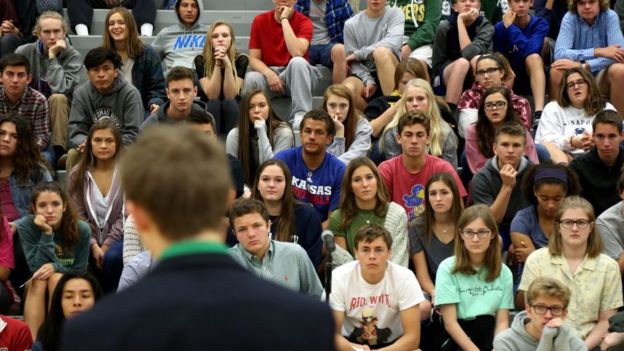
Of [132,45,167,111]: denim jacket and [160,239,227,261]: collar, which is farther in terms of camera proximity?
[132,45,167,111]: denim jacket

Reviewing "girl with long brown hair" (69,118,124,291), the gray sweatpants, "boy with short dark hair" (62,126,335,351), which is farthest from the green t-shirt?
"boy with short dark hair" (62,126,335,351)

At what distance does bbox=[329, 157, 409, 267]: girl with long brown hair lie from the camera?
7.72 meters

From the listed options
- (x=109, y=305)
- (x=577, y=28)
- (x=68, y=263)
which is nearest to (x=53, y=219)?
(x=68, y=263)

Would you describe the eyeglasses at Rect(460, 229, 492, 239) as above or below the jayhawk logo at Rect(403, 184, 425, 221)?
below

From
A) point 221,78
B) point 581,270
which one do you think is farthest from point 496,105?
point 221,78

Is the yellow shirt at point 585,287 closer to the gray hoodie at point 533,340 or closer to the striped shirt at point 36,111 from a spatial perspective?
the gray hoodie at point 533,340

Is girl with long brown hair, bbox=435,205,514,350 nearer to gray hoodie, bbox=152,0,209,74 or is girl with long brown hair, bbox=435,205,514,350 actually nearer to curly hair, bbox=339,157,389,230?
curly hair, bbox=339,157,389,230

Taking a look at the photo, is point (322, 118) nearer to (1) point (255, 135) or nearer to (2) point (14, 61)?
(1) point (255, 135)

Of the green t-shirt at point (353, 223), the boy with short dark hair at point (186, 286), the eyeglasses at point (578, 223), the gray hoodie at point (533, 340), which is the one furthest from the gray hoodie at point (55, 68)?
the boy with short dark hair at point (186, 286)

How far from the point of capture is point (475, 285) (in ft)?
23.6

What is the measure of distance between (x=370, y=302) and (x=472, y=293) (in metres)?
0.62

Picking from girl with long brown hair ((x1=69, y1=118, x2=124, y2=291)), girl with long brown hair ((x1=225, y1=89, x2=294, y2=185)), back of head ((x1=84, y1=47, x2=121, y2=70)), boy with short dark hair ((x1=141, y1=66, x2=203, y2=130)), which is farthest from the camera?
back of head ((x1=84, y1=47, x2=121, y2=70))

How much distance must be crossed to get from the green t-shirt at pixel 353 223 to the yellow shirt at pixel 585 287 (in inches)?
43.0

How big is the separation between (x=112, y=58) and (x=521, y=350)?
163 inches
